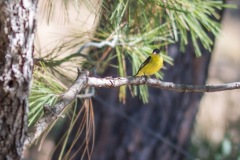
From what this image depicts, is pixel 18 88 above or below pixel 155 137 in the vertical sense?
above

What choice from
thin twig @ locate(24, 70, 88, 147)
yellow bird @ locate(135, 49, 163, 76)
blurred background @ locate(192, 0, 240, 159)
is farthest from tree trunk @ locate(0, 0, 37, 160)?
blurred background @ locate(192, 0, 240, 159)

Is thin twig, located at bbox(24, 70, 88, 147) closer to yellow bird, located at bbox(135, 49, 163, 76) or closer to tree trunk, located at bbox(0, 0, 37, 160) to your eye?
tree trunk, located at bbox(0, 0, 37, 160)

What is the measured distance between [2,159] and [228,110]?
10.3 ft

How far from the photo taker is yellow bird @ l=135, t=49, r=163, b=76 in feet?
5.47

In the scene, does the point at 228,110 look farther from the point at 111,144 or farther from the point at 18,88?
the point at 18,88

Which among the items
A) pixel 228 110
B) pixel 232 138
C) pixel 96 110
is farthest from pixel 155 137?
pixel 228 110

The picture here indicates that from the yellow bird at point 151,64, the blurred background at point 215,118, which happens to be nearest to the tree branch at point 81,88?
the yellow bird at point 151,64

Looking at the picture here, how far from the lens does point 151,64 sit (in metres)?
1.69

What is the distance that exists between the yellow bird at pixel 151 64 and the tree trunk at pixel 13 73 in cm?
65

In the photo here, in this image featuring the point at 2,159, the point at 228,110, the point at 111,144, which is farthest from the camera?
the point at 228,110

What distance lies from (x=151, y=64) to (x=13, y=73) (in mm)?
698

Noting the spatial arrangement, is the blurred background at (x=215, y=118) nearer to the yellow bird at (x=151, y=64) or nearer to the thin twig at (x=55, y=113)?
the yellow bird at (x=151, y=64)

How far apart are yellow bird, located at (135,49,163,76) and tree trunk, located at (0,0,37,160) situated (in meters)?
0.65

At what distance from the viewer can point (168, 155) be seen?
2.66 metres
